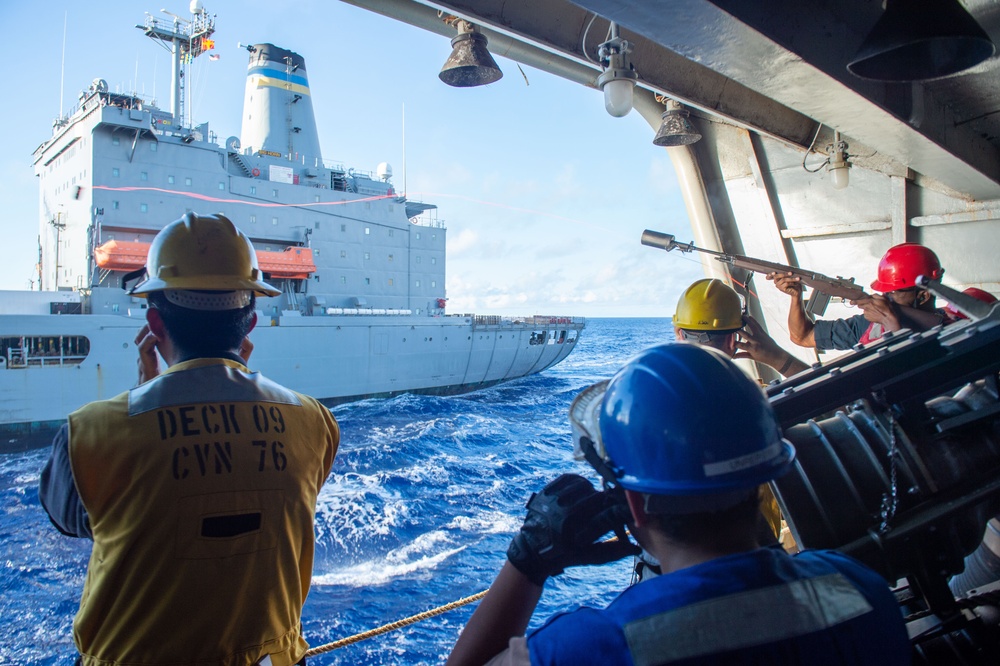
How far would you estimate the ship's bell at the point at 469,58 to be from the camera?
3.30m

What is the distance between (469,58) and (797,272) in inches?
98.4

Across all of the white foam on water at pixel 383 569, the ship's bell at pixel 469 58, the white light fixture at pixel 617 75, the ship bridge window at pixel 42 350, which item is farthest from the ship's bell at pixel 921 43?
the ship bridge window at pixel 42 350

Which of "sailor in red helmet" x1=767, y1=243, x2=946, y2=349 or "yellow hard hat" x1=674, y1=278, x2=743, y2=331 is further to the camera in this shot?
"sailor in red helmet" x1=767, y1=243, x2=946, y2=349

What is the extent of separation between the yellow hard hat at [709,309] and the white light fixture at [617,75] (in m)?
1.24

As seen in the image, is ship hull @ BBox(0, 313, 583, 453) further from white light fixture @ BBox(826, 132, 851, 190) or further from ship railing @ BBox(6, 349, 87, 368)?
white light fixture @ BBox(826, 132, 851, 190)

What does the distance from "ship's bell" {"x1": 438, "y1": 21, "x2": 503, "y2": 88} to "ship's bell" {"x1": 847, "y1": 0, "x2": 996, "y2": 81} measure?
183 cm

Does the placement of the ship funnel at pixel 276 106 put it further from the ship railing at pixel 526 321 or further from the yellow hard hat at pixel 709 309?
the yellow hard hat at pixel 709 309

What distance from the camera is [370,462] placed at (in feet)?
48.9

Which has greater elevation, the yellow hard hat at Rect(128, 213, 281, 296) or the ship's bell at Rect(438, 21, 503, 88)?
the ship's bell at Rect(438, 21, 503, 88)

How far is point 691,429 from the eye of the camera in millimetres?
920

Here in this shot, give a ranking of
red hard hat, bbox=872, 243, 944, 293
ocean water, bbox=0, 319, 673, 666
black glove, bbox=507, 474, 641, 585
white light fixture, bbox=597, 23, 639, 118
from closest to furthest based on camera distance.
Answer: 1. black glove, bbox=507, 474, 641, 585
2. white light fixture, bbox=597, 23, 639, 118
3. red hard hat, bbox=872, 243, 944, 293
4. ocean water, bbox=0, 319, 673, 666

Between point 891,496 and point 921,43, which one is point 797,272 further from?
point 891,496

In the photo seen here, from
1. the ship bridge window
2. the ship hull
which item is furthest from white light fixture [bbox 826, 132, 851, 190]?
the ship bridge window

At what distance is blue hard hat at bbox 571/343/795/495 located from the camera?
91 centimetres
